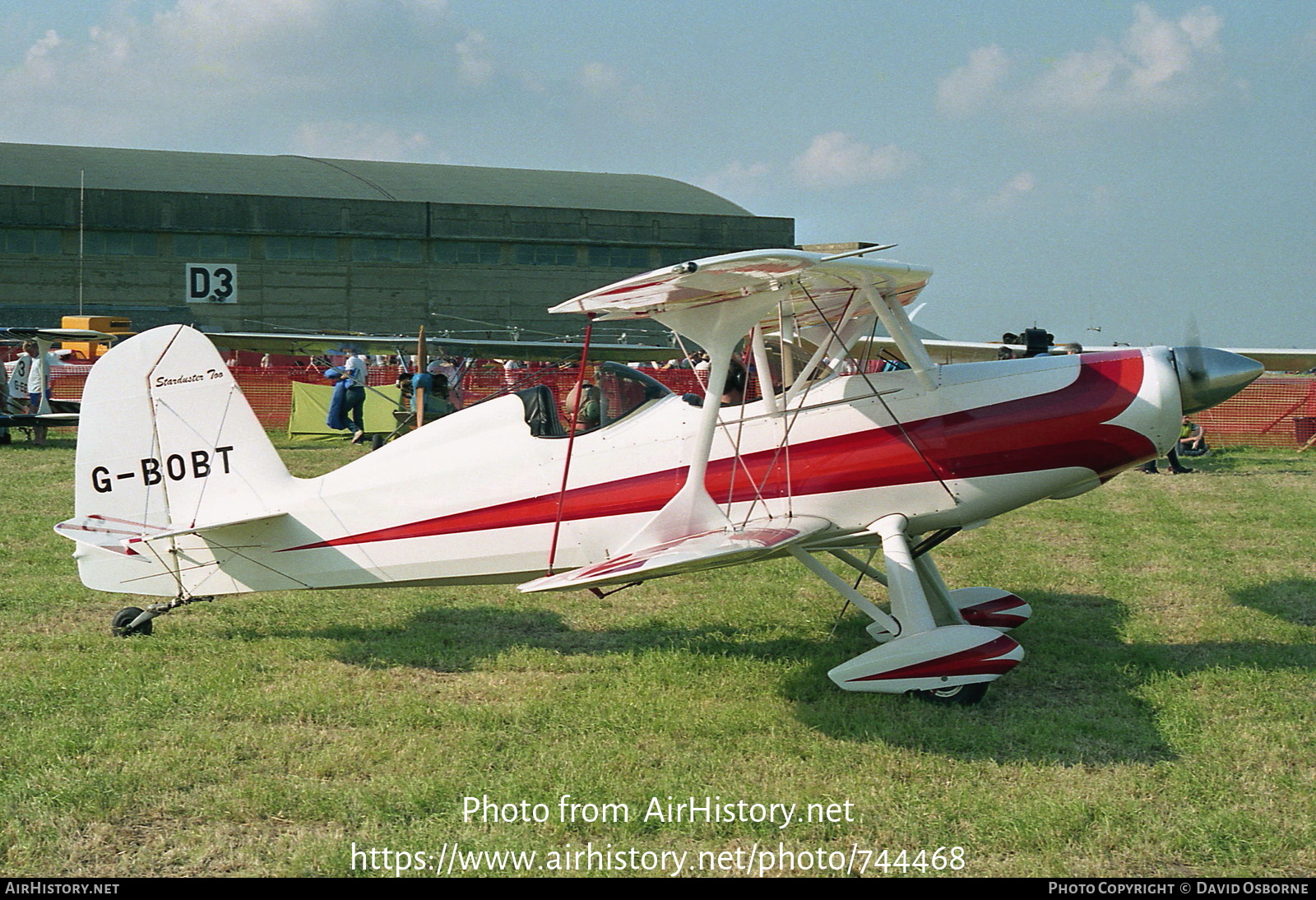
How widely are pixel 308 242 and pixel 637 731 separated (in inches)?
1570

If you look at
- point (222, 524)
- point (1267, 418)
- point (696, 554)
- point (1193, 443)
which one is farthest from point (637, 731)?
point (1267, 418)

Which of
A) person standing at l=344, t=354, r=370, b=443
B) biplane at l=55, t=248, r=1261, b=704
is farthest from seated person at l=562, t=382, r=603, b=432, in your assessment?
person standing at l=344, t=354, r=370, b=443

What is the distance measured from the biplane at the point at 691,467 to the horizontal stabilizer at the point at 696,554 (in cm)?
3

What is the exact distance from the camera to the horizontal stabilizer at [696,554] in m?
4.90

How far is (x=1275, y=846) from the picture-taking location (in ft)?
12.5

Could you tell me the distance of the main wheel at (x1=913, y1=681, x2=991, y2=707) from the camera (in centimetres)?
532

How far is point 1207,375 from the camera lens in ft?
19.0

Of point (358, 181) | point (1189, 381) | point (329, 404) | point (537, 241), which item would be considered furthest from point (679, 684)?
point (358, 181)

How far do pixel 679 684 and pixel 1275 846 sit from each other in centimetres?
289

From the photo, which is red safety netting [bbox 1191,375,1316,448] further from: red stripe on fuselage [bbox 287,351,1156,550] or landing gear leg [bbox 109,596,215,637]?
landing gear leg [bbox 109,596,215,637]

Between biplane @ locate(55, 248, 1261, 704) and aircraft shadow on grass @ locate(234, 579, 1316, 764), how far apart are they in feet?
0.85

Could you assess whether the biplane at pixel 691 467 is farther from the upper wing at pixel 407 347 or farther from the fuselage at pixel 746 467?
the upper wing at pixel 407 347

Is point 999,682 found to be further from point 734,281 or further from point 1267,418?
point 1267,418
